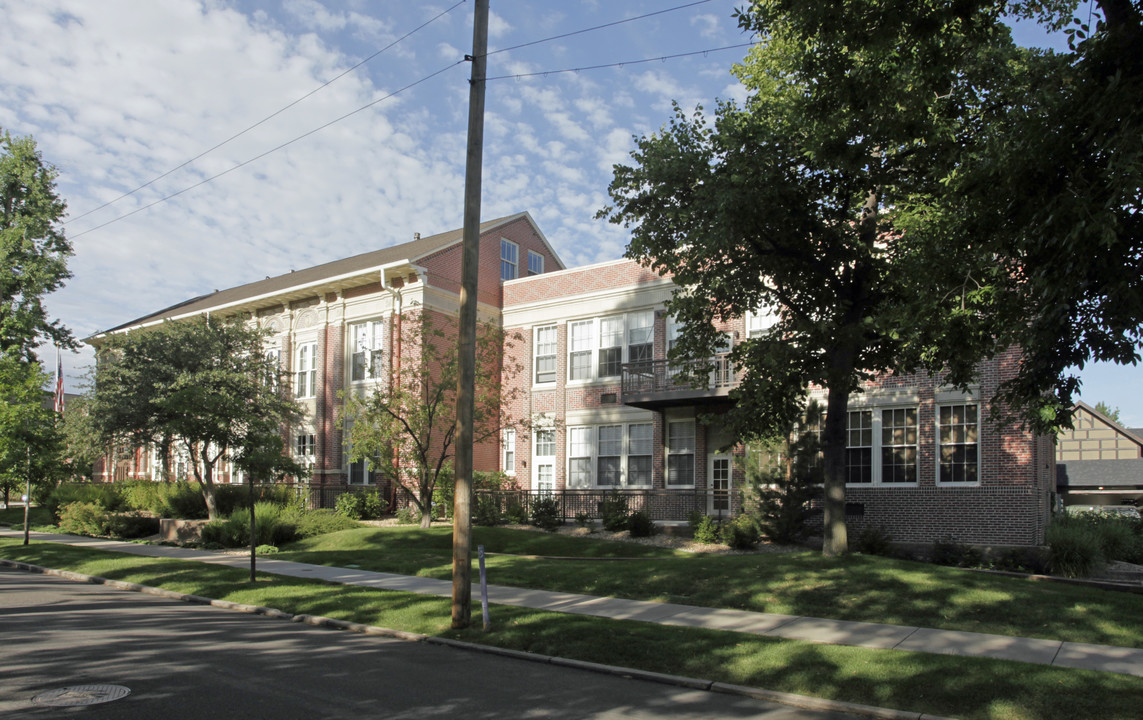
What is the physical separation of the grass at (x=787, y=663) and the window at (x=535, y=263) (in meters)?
23.8

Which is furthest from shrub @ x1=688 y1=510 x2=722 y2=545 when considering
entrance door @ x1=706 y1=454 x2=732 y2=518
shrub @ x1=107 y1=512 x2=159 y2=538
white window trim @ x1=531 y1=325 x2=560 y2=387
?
shrub @ x1=107 y1=512 x2=159 y2=538

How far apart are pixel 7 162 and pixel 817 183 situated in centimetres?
3890

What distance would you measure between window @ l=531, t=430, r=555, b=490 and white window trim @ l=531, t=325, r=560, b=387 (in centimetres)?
194

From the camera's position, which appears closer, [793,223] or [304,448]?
[793,223]

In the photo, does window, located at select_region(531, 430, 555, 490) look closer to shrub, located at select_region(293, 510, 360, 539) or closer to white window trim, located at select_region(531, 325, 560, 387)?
white window trim, located at select_region(531, 325, 560, 387)

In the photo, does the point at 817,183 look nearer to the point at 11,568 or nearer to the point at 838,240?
the point at 838,240

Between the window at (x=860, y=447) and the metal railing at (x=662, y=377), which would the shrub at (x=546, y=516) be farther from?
the window at (x=860, y=447)

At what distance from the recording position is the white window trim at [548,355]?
30.2 meters

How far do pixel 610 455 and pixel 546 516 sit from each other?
13.7 feet

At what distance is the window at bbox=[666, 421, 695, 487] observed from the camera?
2619 centimetres

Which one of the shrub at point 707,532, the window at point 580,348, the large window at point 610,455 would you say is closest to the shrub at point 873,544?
the shrub at point 707,532

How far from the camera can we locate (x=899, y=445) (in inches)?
861

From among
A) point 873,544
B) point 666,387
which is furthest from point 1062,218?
point 666,387

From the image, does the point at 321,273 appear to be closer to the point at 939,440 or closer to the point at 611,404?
the point at 611,404
